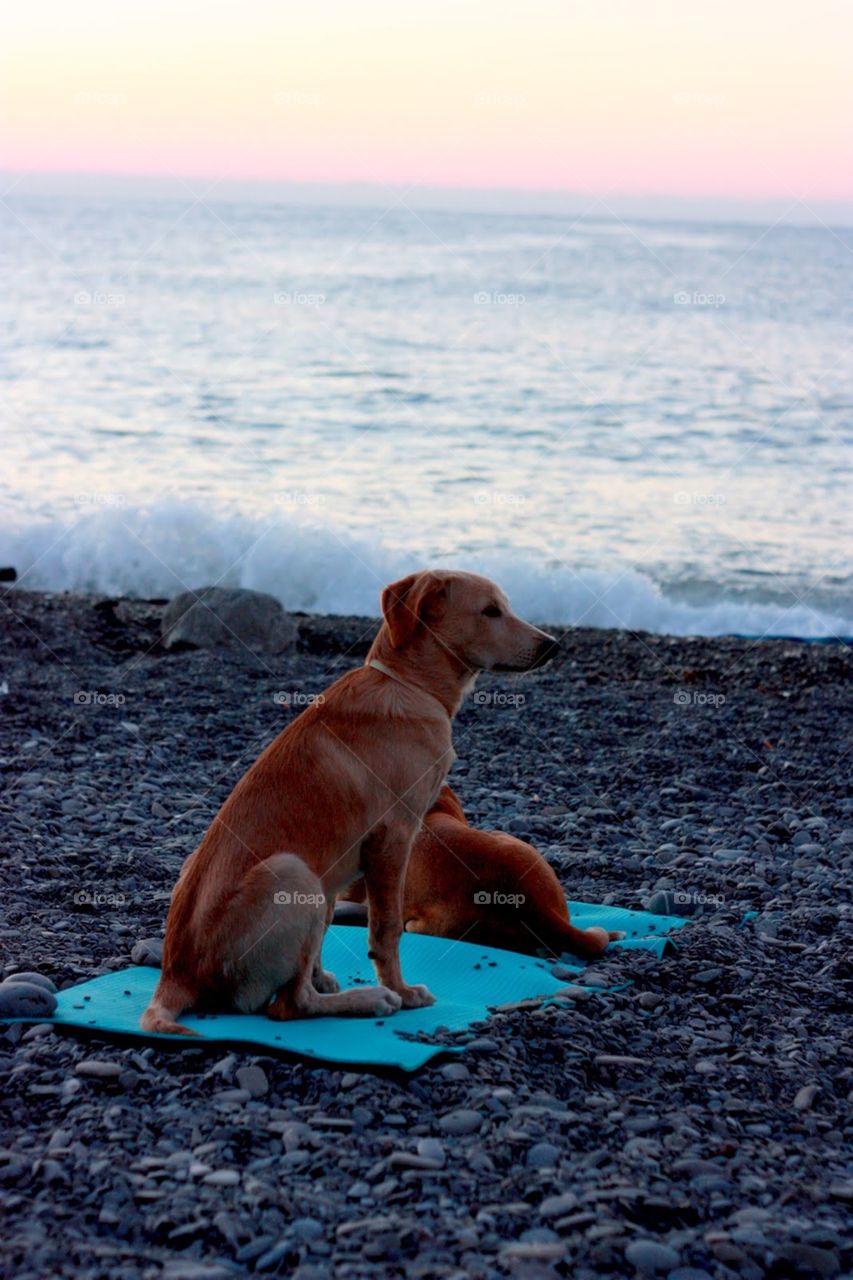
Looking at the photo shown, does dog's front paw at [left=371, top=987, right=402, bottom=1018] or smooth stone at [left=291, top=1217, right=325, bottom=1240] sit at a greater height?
smooth stone at [left=291, top=1217, right=325, bottom=1240]

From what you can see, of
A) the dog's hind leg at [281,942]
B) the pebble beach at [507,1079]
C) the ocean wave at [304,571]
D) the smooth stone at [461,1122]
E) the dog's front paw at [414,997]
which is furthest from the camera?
the ocean wave at [304,571]

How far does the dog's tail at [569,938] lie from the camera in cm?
538

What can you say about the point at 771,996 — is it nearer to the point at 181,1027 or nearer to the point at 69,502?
the point at 181,1027

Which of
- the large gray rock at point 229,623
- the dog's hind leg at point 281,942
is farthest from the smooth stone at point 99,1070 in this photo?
the large gray rock at point 229,623

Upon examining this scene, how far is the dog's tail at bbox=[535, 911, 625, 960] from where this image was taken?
5.38 metres

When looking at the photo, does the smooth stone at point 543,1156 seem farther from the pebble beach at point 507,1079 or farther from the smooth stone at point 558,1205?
the smooth stone at point 558,1205

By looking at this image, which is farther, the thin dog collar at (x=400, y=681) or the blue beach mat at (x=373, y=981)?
the thin dog collar at (x=400, y=681)

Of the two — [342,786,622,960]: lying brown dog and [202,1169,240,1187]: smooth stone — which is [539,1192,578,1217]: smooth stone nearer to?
[202,1169,240,1187]: smooth stone

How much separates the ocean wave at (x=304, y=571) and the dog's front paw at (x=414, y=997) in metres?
9.94

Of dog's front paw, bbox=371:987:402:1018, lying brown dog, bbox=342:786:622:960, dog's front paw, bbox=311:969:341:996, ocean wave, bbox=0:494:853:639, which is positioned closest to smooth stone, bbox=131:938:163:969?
dog's front paw, bbox=311:969:341:996

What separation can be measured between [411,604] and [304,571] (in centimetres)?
1056

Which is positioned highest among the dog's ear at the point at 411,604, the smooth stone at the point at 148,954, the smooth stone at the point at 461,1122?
the dog's ear at the point at 411,604

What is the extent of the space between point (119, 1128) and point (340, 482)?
1637 cm

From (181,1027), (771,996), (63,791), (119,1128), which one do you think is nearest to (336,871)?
(181,1027)
